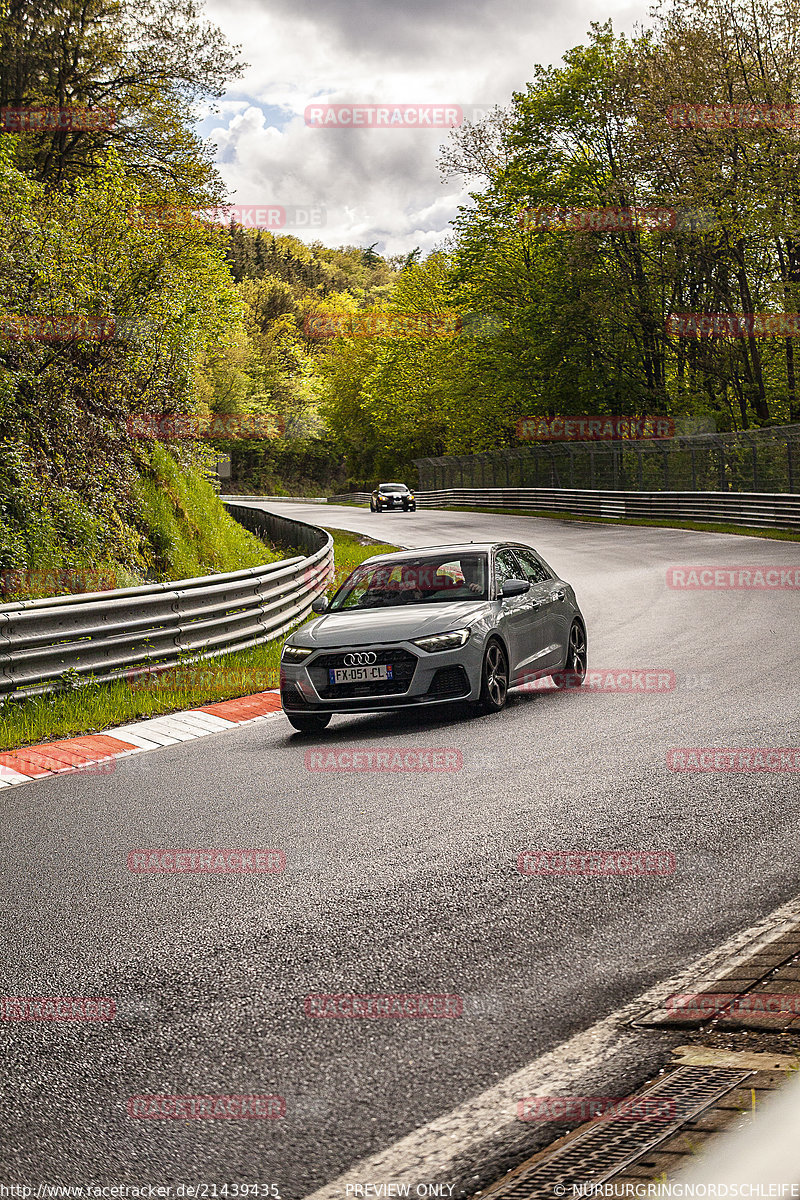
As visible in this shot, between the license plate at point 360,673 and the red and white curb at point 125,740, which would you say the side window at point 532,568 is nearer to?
the license plate at point 360,673

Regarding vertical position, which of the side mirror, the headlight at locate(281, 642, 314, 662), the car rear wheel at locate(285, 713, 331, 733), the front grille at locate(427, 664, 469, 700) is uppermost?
the side mirror

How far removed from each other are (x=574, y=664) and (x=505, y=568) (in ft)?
3.86

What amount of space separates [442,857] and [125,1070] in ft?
7.73

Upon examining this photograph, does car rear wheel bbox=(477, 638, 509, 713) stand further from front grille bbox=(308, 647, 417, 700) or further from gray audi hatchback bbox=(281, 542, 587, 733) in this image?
front grille bbox=(308, 647, 417, 700)

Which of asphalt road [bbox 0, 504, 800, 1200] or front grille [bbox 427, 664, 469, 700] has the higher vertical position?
front grille [bbox 427, 664, 469, 700]

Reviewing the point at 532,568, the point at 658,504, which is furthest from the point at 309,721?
the point at 658,504

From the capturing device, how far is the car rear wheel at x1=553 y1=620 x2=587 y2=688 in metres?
11.4

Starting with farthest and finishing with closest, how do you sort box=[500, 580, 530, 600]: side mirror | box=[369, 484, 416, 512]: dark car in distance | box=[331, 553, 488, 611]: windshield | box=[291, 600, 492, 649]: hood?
box=[369, 484, 416, 512]: dark car in distance < box=[331, 553, 488, 611]: windshield < box=[500, 580, 530, 600]: side mirror < box=[291, 600, 492, 649]: hood

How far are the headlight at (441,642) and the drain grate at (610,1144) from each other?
6375mm

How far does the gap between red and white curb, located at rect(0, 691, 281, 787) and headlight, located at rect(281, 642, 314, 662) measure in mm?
945

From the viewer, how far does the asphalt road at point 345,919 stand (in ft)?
10.5

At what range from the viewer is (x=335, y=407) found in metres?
103

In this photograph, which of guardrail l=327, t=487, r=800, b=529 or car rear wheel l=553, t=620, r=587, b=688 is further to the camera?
→ guardrail l=327, t=487, r=800, b=529

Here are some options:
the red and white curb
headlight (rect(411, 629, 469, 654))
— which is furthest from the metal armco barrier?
headlight (rect(411, 629, 469, 654))
